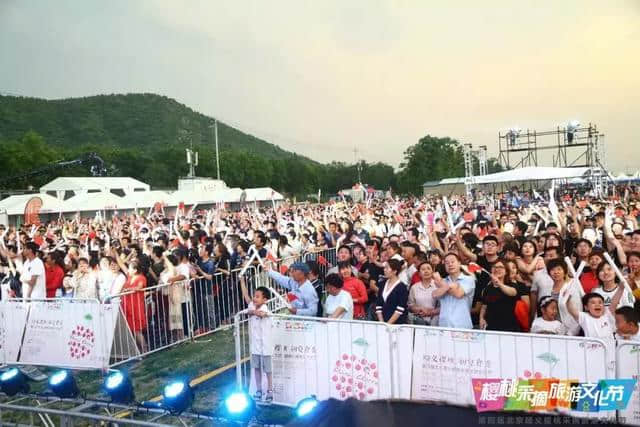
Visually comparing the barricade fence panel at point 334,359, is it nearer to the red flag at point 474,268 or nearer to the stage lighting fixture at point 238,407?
the stage lighting fixture at point 238,407

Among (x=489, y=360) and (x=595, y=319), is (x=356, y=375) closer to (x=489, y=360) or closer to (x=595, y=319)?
(x=489, y=360)

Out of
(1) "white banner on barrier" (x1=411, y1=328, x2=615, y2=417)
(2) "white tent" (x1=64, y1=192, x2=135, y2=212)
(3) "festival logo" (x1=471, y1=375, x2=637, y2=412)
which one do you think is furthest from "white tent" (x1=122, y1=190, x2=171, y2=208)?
(3) "festival logo" (x1=471, y1=375, x2=637, y2=412)

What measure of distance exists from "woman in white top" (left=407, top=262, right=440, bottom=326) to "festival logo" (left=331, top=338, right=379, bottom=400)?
51.4 inches

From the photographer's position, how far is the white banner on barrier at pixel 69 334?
289 inches

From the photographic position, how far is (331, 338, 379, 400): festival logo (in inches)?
201

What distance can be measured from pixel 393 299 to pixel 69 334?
4.65m

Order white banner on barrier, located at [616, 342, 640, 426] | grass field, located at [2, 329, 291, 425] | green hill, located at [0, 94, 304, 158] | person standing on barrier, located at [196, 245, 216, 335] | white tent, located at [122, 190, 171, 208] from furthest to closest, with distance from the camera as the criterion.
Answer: green hill, located at [0, 94, 304, 158]
white tent, located at [122, 190, 171, 208]
person standing on barrier, located at [196, 245, 216, 335]
grass field, located at [2, 329, 291, 425]
white banner on barrier, located at [616, 342, 640, 426]

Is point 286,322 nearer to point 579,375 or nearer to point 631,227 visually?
point 579,375

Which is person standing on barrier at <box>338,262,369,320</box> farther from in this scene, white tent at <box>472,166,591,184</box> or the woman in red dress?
white tent at <box>472,166,591,184</box>

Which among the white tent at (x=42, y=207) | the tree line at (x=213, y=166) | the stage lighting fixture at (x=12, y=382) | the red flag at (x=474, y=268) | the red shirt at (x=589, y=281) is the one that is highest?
the tree line at (x=213, y=166)

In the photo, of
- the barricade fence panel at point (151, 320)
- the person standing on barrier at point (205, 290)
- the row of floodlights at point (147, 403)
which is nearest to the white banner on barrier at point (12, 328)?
the barricade fence panel at point (151, 320)

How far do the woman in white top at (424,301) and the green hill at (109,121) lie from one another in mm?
95539

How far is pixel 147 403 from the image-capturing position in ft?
17.4

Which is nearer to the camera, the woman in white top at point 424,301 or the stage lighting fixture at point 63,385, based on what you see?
the stage lighting fixture at point 63,385
